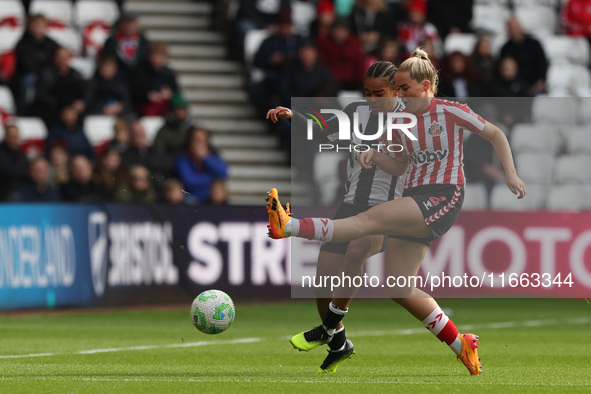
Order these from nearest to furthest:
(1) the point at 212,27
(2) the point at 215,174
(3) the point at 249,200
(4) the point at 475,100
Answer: (4) the point at 475,100
(2) the point at 215,174
(3) the point at 249,200
(1) the point at 212,27

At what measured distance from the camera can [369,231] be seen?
8.31 metres

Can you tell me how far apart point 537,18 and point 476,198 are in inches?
310

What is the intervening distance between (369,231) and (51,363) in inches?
102

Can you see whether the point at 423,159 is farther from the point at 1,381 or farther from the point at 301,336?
the point at 1,381

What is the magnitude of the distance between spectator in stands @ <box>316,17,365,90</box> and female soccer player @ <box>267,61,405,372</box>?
29.1 ft

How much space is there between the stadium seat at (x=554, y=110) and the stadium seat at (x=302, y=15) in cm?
525

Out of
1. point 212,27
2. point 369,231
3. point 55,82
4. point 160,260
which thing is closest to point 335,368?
point 369,231

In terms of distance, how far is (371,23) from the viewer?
18.5m

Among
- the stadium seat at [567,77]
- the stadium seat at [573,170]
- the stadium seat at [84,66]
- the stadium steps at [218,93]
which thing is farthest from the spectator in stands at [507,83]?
the stadium seat at [84,66]

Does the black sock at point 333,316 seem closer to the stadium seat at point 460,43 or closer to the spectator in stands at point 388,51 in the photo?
the spectator in stands at point 388,51

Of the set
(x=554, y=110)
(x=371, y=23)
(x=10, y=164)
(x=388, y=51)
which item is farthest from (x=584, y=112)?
(x=10, y=164)

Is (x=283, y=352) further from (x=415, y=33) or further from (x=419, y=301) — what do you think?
(x=415, y=33)

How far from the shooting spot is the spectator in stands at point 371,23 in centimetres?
1834

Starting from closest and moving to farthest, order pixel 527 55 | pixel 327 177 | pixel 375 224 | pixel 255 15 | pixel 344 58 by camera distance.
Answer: pixel 375 224 → pixel 327 177 → pixel 344 58 → pixel 527 55 → pixel 255 15
